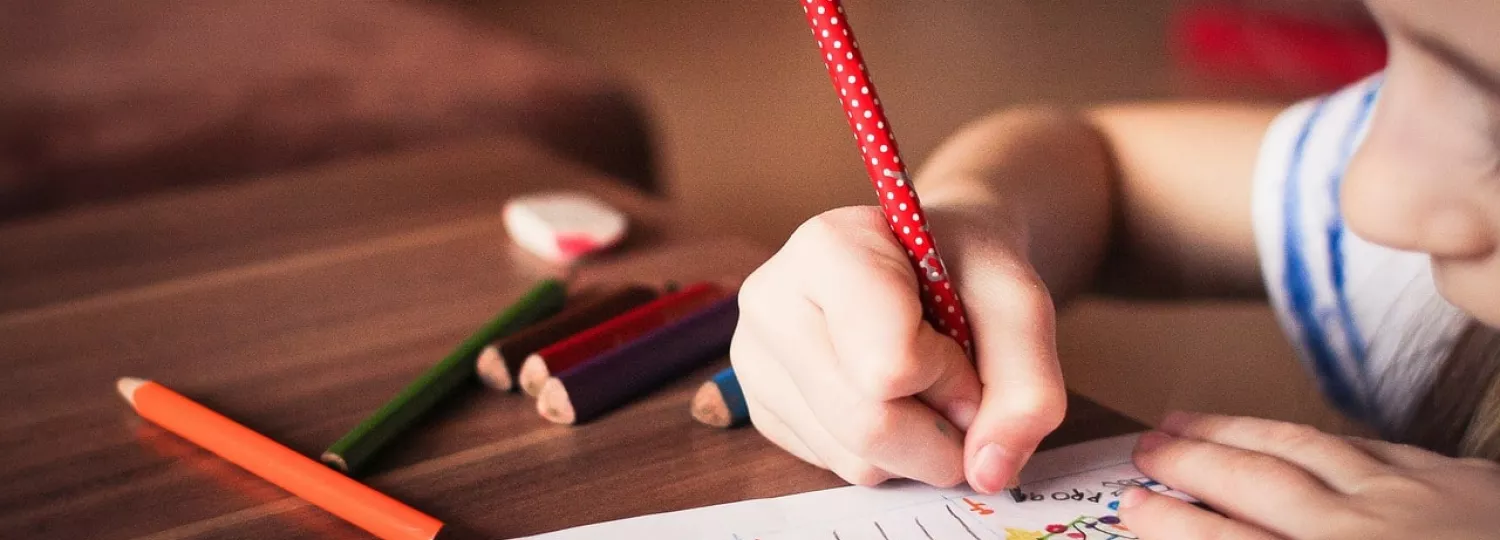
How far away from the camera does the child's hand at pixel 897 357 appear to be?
12.6 inches

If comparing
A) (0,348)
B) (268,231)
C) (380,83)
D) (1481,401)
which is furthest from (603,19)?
(1481,401)

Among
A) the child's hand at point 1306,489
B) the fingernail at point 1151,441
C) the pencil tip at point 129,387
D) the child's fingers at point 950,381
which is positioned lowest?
the child's hand at point 1306,489

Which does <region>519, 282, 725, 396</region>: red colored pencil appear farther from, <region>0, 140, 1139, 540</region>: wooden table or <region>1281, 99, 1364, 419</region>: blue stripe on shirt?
<region>1281, 99, 1364, 419</region>: blue stripe on shirt

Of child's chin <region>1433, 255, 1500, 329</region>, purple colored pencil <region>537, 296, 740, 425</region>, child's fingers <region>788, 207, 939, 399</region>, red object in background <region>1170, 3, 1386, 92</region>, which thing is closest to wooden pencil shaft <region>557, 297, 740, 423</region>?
purple colored pencil <region>537, 296, 740, 425</region>

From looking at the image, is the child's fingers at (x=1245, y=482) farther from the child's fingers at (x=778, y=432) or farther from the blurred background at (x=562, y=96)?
the blurred background at (x=562, y=96)

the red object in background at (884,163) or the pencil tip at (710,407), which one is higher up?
the red object in background at (884,163)

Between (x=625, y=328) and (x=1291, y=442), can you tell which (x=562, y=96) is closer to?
(x=625, y=328)

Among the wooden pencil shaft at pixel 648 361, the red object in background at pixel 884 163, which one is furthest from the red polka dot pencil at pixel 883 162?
the wooden pencil shaft at pixel 648 361

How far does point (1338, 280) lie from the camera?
1.76 feet

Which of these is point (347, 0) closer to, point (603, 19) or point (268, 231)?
point (603, 19)

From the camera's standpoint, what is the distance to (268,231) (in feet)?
2.06

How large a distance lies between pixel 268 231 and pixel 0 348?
0.15m

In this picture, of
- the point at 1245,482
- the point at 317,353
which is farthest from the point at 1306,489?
the point at 317,353

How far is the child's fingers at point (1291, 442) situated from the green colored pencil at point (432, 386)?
0.25 meters
